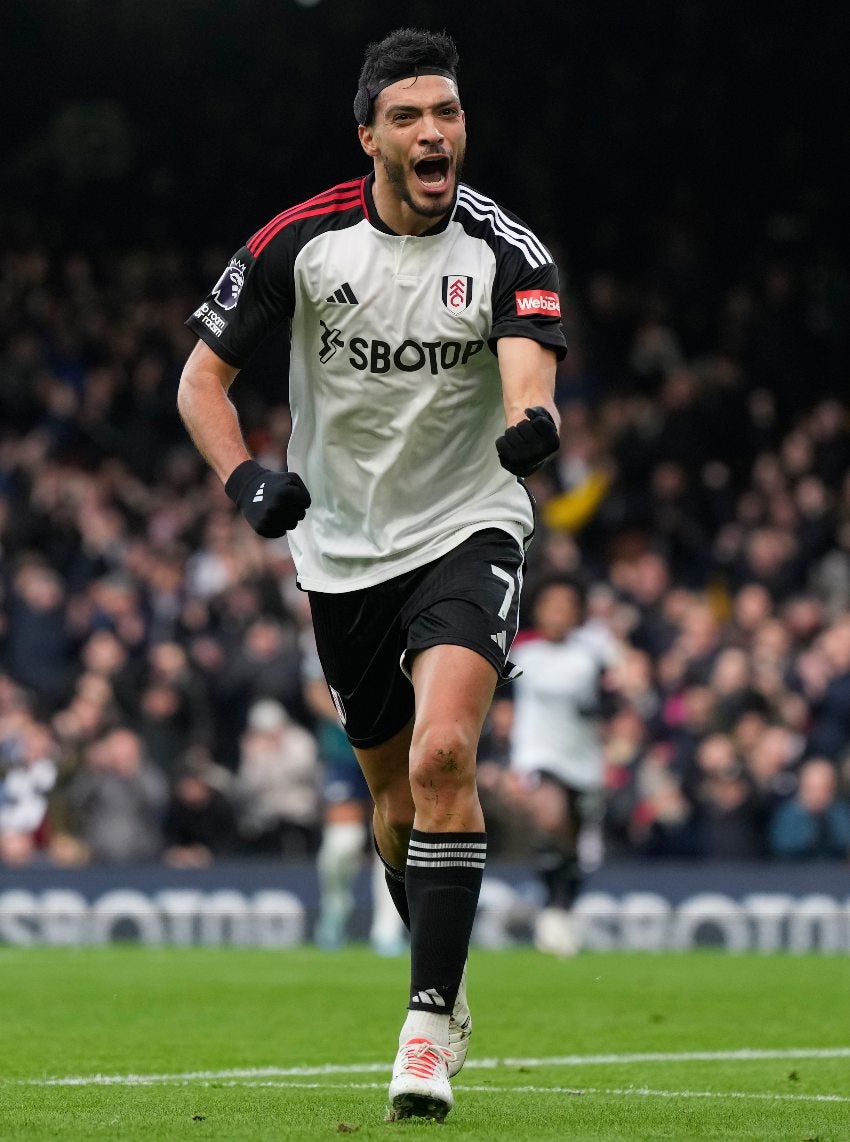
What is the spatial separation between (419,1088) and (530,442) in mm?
1549

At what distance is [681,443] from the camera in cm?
1944

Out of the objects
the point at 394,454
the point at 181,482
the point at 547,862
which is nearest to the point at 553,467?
the point at 181,482

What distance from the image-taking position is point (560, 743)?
1342 centimetres

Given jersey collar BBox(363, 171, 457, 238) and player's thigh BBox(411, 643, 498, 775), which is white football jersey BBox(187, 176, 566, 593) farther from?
player's thigh BBox(411, 643, 498, 775)

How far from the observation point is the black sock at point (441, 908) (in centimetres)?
541

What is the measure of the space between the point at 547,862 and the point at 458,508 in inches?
294

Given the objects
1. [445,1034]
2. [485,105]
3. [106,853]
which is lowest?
[106,853]

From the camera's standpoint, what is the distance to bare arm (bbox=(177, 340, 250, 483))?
5.89 meters

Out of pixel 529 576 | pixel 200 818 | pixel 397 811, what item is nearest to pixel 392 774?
pixel 397 811

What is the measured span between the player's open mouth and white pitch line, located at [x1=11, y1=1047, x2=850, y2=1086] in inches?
100

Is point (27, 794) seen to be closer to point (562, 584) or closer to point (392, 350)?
point (562, 584)

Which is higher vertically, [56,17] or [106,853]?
[56,17]

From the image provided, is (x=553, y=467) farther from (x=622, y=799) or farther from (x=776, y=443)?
(x=622, y=799)

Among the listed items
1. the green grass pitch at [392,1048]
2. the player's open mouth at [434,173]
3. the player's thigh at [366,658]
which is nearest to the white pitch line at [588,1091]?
the green grass pitch at [392,1048]
